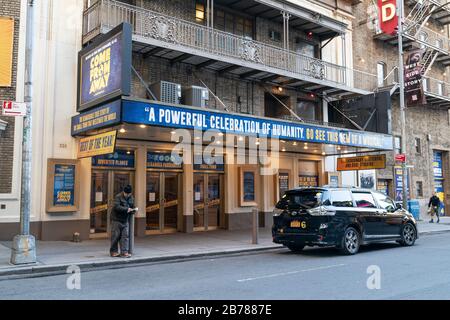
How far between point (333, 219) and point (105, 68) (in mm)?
7389

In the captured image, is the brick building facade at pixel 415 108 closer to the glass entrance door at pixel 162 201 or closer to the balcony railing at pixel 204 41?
the balcony railing at pixel 204 41

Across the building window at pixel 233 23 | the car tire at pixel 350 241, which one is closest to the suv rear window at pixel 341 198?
the car tire at pixel 350 241

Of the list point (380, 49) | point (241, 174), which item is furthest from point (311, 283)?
point (380, 49)

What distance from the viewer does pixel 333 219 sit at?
11.6 meters

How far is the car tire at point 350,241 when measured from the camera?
11.9m

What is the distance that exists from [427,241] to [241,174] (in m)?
7.62

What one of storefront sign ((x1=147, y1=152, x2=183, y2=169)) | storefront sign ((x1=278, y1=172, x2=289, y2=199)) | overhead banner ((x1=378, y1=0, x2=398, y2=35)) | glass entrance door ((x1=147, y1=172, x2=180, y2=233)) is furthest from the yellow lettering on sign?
overhead banner ((x1=378, y1=0, x2=398, y2=35))

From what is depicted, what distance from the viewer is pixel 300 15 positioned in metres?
19.7

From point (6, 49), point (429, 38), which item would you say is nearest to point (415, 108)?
point (429, 38)

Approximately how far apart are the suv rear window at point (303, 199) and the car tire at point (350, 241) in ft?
3.88

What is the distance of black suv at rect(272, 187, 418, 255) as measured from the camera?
1160 centimetres

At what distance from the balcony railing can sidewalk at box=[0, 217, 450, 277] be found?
6530mm

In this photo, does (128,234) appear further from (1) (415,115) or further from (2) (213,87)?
(1) (415,115)

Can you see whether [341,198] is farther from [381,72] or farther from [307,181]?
[381,72]
